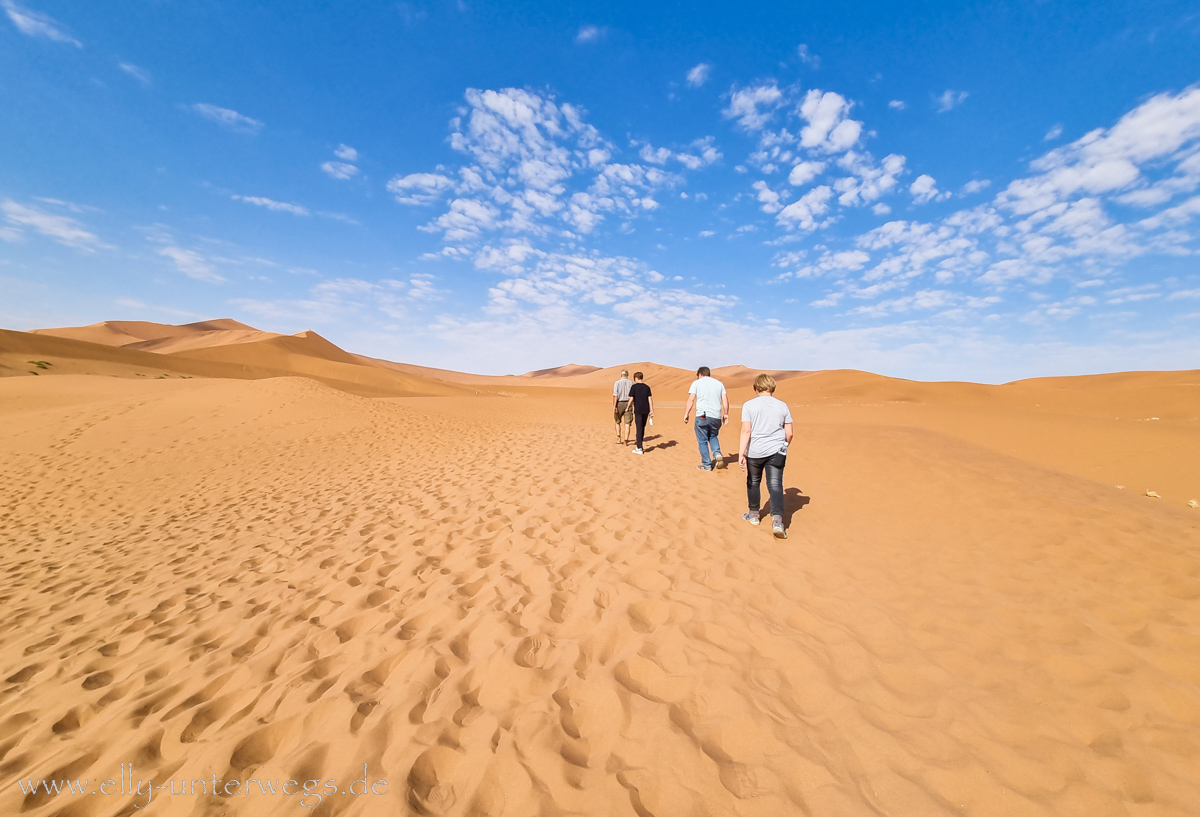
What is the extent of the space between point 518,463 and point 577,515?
4.04m

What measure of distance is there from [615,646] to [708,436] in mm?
5835

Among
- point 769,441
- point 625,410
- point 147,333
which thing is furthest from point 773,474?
point 147,333

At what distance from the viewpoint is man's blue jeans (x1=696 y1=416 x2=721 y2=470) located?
27.1 feet

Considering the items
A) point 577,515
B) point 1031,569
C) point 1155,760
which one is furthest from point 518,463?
point 1155,760

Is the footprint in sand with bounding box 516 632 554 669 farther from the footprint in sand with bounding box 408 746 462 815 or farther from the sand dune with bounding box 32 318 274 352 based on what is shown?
the sand dune with bounding box 32 318 274 352

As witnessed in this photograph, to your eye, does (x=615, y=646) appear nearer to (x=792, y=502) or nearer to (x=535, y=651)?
(x=535, y=651)

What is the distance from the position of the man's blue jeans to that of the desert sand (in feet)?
2.03

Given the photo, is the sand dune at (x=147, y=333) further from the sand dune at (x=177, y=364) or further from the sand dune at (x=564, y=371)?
the sand dune at (x=564, y=371)

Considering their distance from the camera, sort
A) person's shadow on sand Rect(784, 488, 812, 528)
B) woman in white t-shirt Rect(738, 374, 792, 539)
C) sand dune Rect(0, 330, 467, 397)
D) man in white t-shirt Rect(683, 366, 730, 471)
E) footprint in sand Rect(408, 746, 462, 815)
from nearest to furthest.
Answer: footprint in sand Rect(408, 746, 462, 815) → woman in white t-shirt Rect(738, 374, 792, 539) → person's shadow on sand Rect(784, 488, 812, 528) → man in white t-shirt Rect(683, 366, 730, 471) → sand dune Rect(0, 330, 467, 397)

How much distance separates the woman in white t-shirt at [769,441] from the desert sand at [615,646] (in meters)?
0.48

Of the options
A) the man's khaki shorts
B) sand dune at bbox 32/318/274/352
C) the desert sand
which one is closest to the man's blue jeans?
the desert sand

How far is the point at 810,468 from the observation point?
28.1 feet

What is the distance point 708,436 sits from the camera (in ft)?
27.5

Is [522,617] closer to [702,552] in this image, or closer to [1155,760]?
[702,552]
